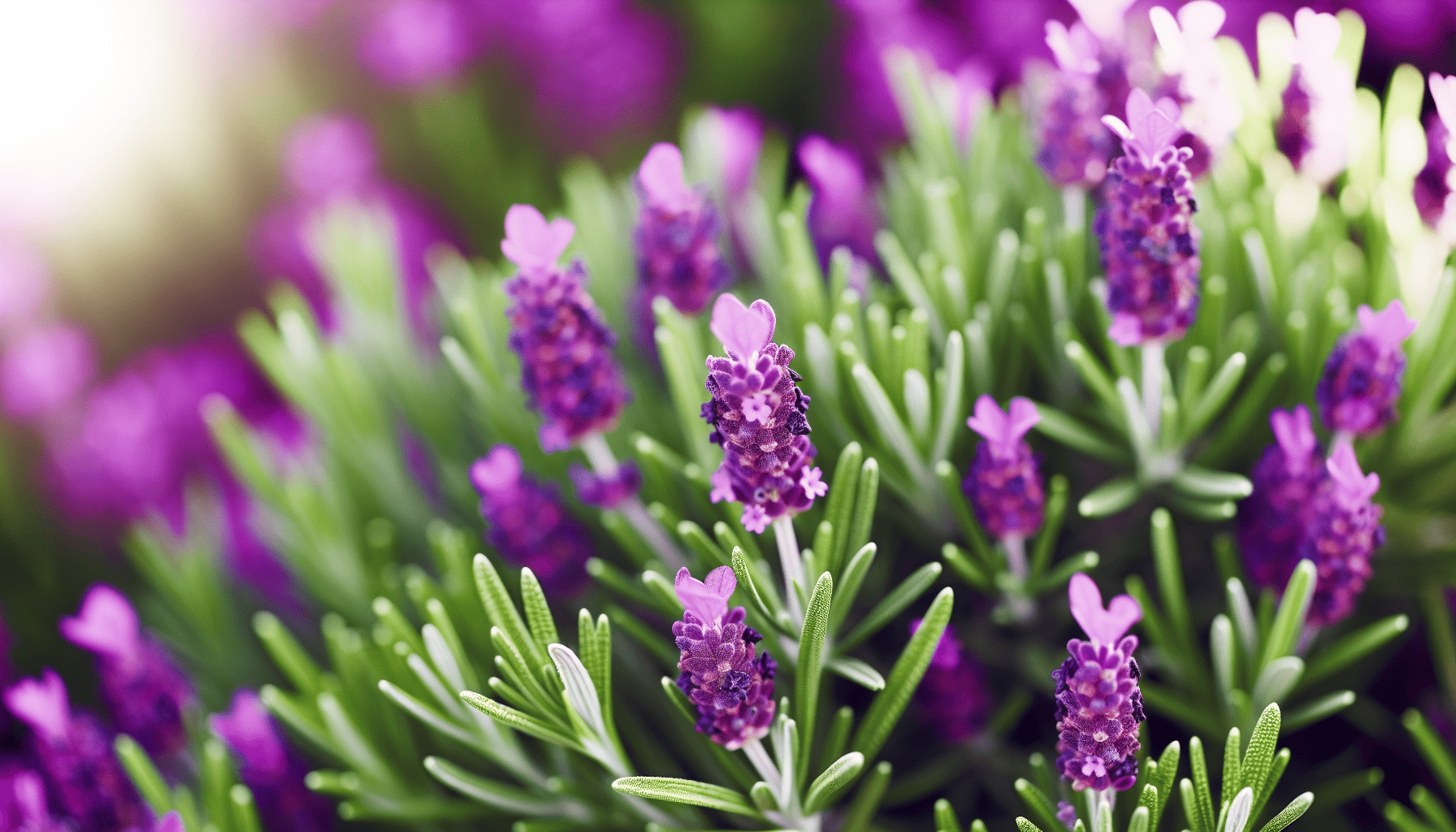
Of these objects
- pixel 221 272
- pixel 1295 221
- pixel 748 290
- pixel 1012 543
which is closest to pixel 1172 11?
pixel 1295 221

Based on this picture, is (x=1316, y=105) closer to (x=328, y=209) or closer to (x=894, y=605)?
(x=894, y=605)

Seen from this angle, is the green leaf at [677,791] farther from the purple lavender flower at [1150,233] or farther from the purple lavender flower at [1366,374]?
the purple lavender flower at [1366,374]

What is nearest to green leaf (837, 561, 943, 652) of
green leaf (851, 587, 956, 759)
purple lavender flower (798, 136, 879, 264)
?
green leaf (851, 587, 956, 759)

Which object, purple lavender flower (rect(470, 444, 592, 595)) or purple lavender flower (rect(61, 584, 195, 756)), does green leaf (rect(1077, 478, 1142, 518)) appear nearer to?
purple lavender flower (rect(470, 444, 592, 595))

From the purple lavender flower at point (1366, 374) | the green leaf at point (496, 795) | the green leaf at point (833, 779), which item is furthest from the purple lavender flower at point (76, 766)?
the purple lavender flower at point (1366, 374)

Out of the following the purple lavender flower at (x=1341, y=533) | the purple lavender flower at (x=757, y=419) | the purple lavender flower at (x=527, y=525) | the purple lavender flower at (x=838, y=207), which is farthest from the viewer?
the purple lavender flower at (x=838, y=207)

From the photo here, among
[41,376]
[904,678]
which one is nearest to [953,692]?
[904,678]
